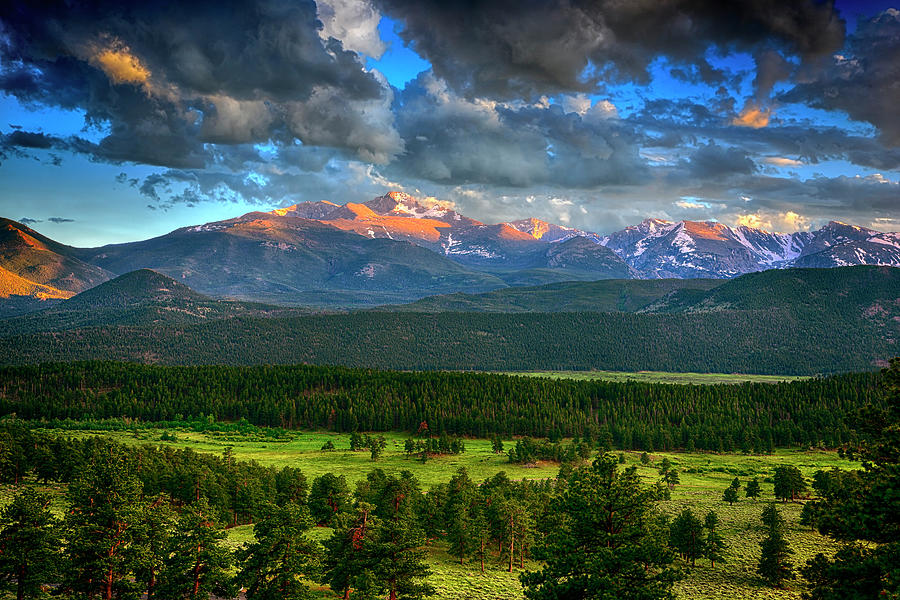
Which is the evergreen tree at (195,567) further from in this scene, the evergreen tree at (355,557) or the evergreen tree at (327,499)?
the evergreen tree at (327,499)

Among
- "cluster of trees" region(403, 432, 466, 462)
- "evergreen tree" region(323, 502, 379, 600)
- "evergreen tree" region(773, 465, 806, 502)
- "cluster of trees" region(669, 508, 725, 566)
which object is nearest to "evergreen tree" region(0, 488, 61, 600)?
"evergreen tree" region(323, 502, 379, 600)

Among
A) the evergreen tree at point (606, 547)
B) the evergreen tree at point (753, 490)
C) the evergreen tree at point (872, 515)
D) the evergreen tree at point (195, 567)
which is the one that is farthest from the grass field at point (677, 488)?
the evergreen tree at point (195, 567)

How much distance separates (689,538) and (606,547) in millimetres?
49930

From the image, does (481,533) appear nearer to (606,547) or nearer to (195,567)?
(195,567)

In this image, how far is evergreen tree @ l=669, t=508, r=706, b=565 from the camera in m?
79.1

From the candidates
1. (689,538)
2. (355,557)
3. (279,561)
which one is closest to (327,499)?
(355,557)

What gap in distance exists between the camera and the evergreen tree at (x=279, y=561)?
52.2 m

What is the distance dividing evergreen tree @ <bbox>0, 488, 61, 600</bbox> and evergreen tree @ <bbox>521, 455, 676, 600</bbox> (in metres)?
43.7

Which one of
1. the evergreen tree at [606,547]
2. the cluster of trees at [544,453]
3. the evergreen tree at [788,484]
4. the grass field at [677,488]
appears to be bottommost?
the grass field at [677,488]

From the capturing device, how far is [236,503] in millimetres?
102750

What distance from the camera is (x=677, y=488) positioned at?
13362 cm

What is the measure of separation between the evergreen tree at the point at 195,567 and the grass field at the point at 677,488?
2322 centimetres

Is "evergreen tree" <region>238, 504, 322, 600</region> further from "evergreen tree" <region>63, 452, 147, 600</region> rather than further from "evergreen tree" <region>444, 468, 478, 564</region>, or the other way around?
"evergreen tree" <region>444, 468, 478, 564</region>

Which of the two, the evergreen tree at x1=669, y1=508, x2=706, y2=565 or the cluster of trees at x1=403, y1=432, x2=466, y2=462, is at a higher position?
the evergreen tree at x1=669, y1=508, x2=706, y2=565
